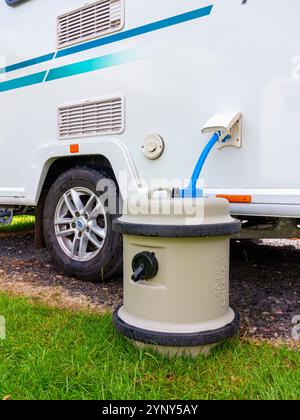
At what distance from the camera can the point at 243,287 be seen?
281cm

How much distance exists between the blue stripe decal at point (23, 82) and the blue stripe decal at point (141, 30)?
0.76 ft

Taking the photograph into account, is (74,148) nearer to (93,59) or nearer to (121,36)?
(93,59)

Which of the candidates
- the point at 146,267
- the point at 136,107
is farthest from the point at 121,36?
the point at 146,267

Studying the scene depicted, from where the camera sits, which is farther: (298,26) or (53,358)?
(298,26)

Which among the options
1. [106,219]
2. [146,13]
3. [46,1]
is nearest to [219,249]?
[106,219]

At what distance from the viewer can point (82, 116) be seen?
2.79m

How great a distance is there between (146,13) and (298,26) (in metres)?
0.98

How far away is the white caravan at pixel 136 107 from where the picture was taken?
2.02 m

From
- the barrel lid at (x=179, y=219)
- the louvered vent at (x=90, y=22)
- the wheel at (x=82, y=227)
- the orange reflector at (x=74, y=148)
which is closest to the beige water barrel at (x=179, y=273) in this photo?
the barrel lid at (x=179, y=219)

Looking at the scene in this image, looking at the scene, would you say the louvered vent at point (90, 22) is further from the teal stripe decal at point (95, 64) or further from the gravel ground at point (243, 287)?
the gravel ground at point (243, 287)

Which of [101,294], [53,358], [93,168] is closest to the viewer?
[53,358]

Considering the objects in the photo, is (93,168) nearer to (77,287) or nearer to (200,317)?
(77,287)

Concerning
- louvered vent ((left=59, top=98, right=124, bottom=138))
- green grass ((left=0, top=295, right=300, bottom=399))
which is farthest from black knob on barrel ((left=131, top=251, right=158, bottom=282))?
louvered vent ((left=59, top=98, right=124, bottom=138))

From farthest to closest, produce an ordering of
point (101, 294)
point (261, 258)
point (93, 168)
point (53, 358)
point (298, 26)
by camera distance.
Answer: point (261, 258), point (93, 168), point (101, 294), point (298, 26), point (53, 358)
